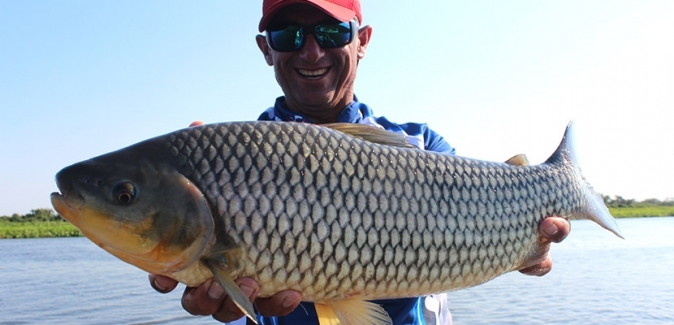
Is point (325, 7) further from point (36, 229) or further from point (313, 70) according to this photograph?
point (36, 229)

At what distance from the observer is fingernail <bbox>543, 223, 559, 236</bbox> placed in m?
2.85

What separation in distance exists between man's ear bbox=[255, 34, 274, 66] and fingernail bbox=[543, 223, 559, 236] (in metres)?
2.31

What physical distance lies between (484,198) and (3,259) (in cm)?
2712

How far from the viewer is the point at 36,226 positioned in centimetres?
4831

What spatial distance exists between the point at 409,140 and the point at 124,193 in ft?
5.95

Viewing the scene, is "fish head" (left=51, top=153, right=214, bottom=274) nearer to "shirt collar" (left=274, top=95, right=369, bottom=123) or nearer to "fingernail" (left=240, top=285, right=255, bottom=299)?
"fingernail" (left=240, top=285, right=255, bottom=299)

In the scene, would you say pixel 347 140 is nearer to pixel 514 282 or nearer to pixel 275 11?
pixel 275 11

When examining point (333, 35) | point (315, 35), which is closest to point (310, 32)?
point (315, 35)

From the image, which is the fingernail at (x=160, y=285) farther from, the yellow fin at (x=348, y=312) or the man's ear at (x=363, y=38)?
the man's ear at (x=363, y=38)

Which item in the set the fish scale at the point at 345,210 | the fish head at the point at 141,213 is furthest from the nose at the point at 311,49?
the fish head at the point at 141,213

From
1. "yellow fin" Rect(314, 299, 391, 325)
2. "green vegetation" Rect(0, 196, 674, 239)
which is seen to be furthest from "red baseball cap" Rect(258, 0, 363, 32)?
"green vegetation" Rect(0, 196, 674, 239)

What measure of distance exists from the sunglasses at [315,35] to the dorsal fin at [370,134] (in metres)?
1.23

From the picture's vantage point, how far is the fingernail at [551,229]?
2.85m

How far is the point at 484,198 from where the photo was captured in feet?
9.03
